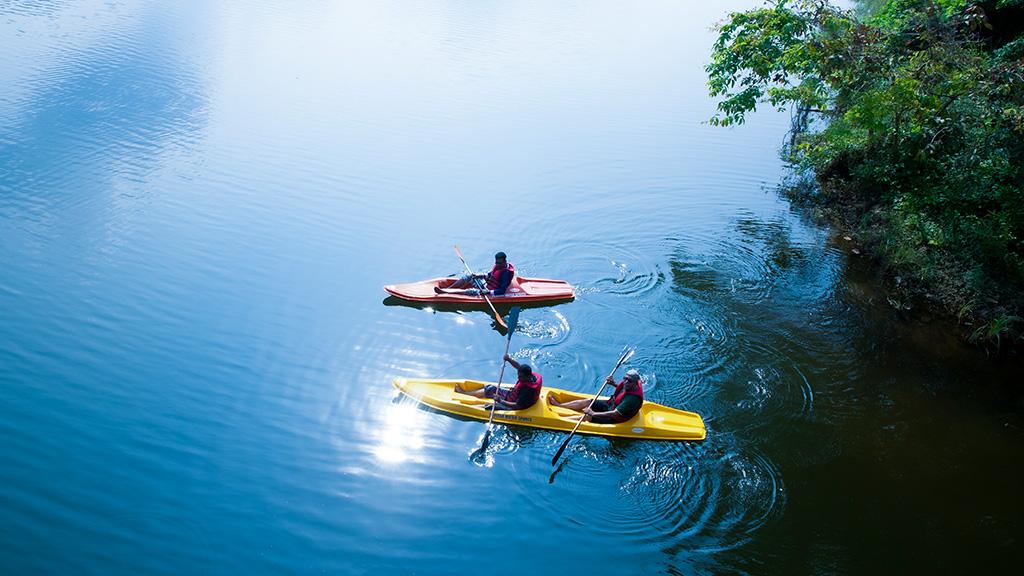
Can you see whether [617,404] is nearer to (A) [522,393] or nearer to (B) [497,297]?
(A) [522,393]

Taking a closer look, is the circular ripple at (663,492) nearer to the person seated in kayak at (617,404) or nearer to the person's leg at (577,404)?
the person seated in kayak at (617,404)

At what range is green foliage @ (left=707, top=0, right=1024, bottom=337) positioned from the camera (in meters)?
12.5

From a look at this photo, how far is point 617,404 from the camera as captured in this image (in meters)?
10.5

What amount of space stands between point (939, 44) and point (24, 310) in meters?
17.3

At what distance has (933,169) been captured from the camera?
13.7 metres

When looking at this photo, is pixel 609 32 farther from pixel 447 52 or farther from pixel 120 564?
pixel 120 564

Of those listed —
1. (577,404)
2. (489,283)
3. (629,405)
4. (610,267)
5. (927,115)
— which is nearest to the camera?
(629,405)

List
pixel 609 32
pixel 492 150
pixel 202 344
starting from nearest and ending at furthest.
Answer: pixel 202 344 → pixel 492 150 → pixel 609 32

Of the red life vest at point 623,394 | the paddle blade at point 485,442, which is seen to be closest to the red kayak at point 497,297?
the red life vest at point 623,394

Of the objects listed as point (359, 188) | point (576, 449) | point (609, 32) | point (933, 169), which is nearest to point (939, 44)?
point (933, 169)

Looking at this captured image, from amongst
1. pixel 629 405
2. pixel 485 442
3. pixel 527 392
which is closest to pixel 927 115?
pixel 629 405

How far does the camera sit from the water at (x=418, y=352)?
894cm

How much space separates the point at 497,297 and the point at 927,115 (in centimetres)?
857

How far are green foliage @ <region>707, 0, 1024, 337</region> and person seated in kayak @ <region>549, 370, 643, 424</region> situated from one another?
6937 mm
